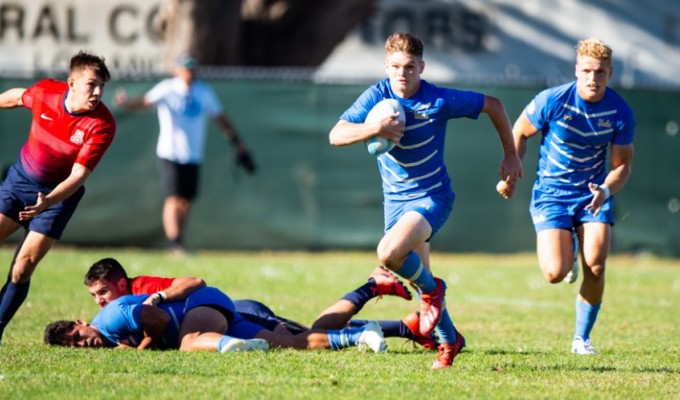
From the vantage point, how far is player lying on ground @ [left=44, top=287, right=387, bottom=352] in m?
7.83

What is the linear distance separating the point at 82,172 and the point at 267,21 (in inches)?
569

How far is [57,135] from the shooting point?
317 inches

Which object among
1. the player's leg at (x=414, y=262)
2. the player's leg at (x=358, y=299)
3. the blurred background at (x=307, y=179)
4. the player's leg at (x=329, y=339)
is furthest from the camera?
the blurred background at (x=307, y=179)

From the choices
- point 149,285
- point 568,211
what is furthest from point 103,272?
point 568,211

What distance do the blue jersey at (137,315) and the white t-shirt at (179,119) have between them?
314 inches

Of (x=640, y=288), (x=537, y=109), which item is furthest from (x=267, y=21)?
(x=537, y=109)

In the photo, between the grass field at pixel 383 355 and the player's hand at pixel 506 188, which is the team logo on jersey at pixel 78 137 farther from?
the player's hand at pixel 506 188

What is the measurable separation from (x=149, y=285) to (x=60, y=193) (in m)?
0.98

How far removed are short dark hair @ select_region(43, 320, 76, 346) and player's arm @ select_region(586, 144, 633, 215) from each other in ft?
12.4

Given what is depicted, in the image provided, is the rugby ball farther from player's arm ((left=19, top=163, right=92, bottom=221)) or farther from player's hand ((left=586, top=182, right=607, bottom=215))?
player's arm ((left=19, top=163, right=92, bottom=221))

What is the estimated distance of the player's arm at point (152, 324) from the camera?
7.80m

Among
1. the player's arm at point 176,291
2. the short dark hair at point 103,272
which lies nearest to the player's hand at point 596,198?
the player's arm at point 176,291

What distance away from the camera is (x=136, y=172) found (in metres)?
17.2

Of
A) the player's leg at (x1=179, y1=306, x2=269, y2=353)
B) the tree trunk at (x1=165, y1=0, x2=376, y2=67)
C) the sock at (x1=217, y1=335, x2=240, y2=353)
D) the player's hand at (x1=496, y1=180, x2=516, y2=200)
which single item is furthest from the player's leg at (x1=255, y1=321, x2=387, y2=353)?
the tree trunk at (x1=165, y1=0, x2=376, y2=67)
